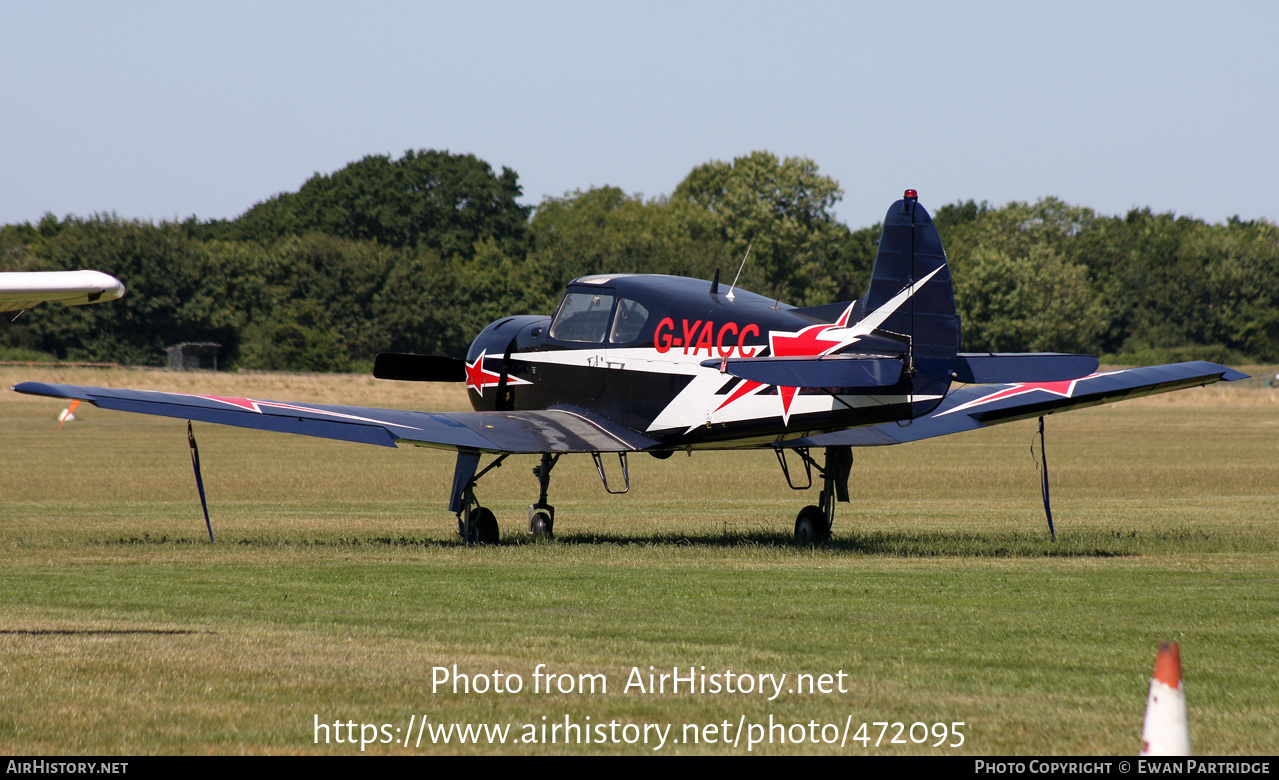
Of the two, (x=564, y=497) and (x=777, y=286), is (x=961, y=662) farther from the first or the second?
(x=777, y=286)

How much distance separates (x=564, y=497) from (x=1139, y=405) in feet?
175

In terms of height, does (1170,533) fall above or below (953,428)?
below

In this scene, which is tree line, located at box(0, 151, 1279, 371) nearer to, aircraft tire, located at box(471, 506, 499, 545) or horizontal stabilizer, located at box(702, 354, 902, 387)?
aircraft tire, located at box(471, 506, 499, 545)

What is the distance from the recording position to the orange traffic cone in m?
4.54

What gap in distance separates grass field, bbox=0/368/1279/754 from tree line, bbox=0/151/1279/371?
55.3 metres

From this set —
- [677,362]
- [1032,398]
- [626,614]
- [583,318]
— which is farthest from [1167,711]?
[583,318]

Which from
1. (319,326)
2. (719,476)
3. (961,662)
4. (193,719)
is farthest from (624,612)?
(319,326)

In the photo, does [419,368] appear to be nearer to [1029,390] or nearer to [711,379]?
[711,379]

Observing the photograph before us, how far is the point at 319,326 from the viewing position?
8456 centimetres

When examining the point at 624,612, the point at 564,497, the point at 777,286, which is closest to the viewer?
the point at 624,612

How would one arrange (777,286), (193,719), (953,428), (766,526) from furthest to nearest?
(777,286)
(766,526)
(953,428)
(193,719)

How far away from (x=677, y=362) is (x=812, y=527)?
265 cm

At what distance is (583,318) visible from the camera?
16750 mm

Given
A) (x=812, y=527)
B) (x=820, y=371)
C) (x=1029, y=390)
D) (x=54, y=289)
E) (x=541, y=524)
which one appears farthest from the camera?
(x=541, y=524)
